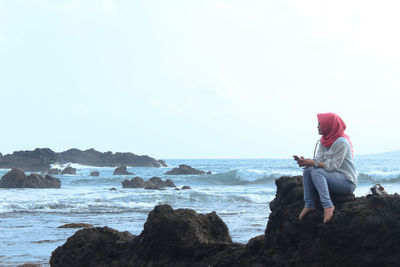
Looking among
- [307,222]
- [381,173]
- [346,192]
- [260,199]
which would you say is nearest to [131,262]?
[307,222]

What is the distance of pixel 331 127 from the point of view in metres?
4.63

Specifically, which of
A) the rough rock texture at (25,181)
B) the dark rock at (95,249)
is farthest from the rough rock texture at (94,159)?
the dark rock at (95,249)

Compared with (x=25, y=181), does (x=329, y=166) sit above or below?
above

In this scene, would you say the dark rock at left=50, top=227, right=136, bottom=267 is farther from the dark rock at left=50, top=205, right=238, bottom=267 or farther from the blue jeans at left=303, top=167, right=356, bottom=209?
the blue jeans at left=303, top=167, right=356, bottom=209

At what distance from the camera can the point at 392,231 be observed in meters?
4.23

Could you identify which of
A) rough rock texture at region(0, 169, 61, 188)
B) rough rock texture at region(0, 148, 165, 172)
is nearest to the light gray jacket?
rough rock texture at region(0, 169, 61, 188)

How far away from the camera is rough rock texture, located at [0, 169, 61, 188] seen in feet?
99.8

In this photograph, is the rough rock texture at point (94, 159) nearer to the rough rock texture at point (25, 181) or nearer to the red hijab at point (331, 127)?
the rough rock texture at point (25, 181)

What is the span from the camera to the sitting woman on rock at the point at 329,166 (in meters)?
4.52

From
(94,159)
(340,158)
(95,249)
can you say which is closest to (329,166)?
(340,158)

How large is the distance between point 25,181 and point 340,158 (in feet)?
95.3

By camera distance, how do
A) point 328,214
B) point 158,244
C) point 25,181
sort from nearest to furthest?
point 328,214
point 158,244
point 25,181

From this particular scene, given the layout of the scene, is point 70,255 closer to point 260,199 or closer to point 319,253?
point 319,253

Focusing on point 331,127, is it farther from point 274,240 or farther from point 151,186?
point 151,186
